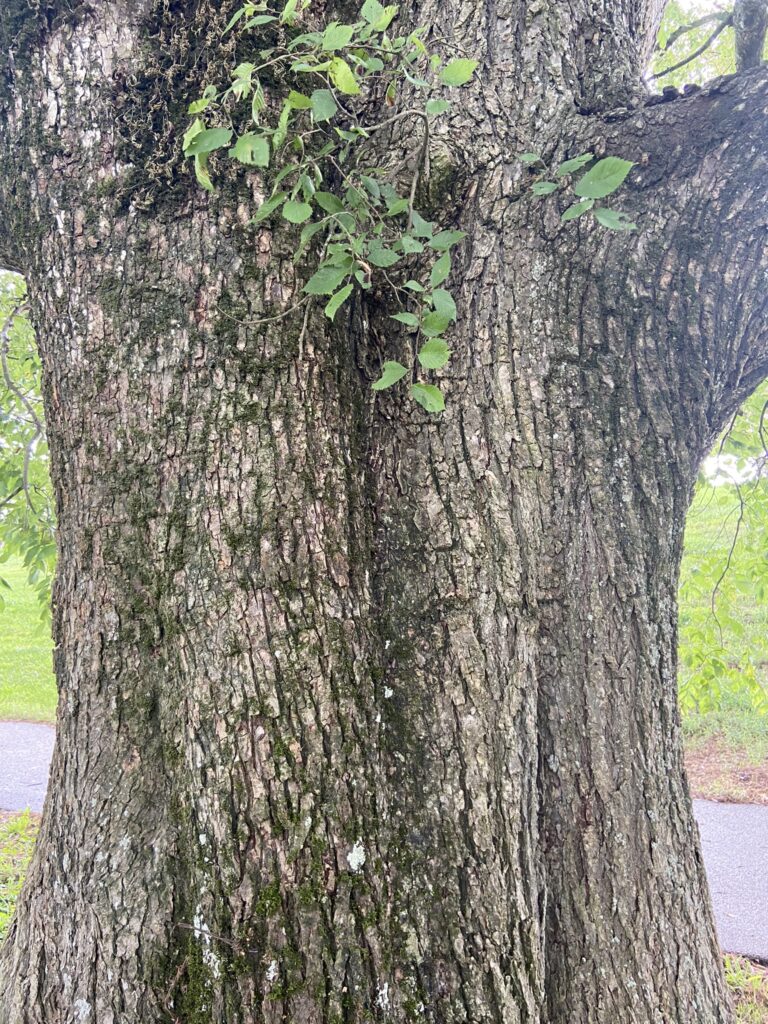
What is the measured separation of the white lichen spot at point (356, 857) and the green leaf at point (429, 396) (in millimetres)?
905

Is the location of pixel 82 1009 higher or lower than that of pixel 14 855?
higher

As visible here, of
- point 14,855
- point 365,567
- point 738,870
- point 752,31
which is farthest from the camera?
point 14,855

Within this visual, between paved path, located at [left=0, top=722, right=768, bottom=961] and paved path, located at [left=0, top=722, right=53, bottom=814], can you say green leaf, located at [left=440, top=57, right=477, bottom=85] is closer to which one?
paved path, located at [left=0, top=722, right=768, bottom=961]

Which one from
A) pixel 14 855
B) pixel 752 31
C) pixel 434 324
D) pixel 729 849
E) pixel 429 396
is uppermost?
pixel 752 31

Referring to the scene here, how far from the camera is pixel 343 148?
174cm

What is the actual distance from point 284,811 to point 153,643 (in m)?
0.47

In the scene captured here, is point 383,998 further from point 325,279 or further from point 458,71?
point 458,71

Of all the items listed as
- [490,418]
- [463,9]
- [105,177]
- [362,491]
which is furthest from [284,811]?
[463,9]

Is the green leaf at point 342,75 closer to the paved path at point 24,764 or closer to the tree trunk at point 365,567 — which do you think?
the tree trunk at point 365,567

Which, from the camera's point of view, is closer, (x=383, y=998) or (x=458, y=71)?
(x=458, y=71)

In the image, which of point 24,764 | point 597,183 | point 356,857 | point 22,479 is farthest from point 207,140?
point 24,764

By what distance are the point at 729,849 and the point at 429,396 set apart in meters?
5.51

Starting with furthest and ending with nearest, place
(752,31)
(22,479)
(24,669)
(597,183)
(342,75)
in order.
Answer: (24,669) → (22,479) → (752,31) → (597,183) → (342,75)

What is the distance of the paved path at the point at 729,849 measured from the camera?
443cm
